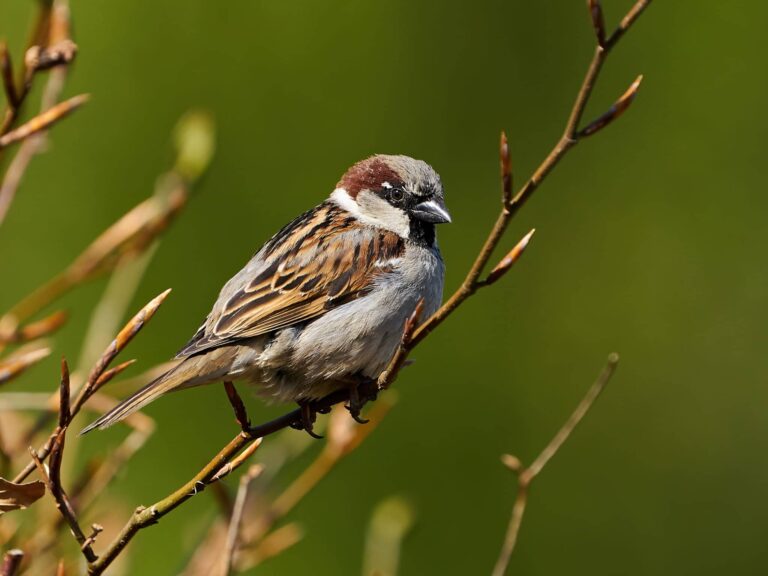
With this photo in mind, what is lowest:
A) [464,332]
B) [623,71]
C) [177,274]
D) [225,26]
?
[464,332]

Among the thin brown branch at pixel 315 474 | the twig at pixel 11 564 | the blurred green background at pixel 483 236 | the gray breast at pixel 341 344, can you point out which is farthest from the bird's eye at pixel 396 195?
the twig at pixel 11 564

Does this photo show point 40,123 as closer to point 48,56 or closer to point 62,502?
point 48,56

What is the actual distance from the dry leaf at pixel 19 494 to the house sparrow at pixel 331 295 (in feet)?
2.81

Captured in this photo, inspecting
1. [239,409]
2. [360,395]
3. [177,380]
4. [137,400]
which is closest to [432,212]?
[360,395]

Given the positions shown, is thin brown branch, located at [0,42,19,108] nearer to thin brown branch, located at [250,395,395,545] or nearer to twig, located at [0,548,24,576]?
twig, located at [0,548,24,576]

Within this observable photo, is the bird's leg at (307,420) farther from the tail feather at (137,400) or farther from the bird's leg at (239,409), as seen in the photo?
the bird's leg at (239,409)

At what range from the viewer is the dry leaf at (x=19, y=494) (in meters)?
1.36

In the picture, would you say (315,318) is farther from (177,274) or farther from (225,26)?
(225,26)

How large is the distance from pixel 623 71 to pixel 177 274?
6.33 ft

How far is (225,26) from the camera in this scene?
3531 millimetres

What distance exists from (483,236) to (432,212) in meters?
1.13

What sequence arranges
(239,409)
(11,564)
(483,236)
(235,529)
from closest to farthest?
(11,564), (235,529), (239,409), (483,236)

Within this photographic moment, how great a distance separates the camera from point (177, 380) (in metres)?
2.23

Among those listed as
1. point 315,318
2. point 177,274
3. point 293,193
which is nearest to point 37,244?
point 177,274
